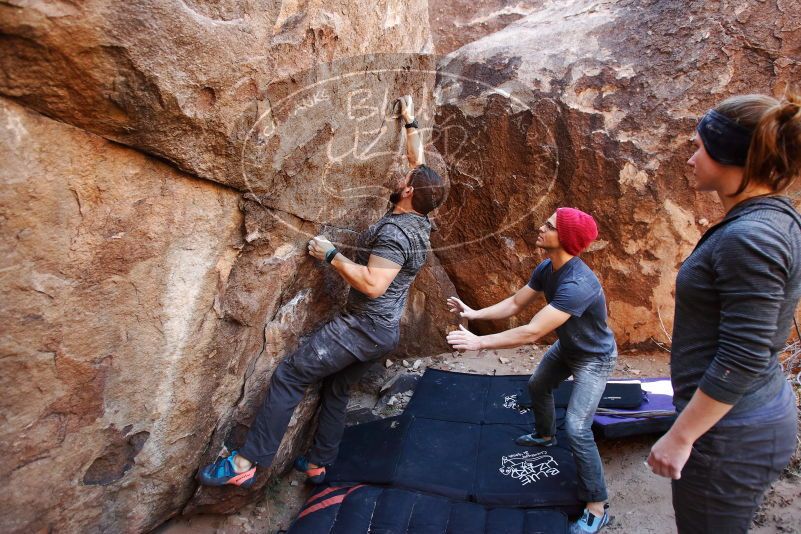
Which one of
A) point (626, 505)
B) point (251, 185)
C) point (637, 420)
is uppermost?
point (251, 185)

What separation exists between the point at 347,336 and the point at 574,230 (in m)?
1.21

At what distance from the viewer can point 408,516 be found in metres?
2.68

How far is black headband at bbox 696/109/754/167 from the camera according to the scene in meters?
1.41

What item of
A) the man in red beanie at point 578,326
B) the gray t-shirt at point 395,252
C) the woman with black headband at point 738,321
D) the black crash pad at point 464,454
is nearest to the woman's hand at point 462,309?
the man in red beanie at point 578,326

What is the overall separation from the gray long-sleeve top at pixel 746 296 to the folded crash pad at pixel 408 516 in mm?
1443

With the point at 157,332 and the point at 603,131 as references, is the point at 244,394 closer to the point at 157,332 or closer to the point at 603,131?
the point at 157,332

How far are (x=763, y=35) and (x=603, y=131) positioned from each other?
1081 millimetres

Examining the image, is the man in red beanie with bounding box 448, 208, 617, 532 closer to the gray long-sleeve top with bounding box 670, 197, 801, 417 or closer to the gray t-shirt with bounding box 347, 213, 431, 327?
the gray t-shirt with bounding box 347, 213, 431, 327

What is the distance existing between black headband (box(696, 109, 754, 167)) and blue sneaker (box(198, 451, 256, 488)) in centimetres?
228

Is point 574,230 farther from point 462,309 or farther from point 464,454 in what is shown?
point 464,454

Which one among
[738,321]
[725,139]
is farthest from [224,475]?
[725,139]

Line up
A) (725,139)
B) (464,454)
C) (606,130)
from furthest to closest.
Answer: (606,130) → (464,454) → (725,139)

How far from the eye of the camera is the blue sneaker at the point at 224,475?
250 centimetres

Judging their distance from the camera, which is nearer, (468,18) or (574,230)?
(574,230)
